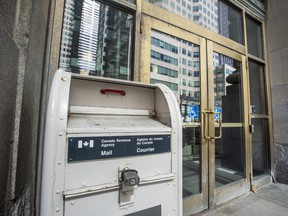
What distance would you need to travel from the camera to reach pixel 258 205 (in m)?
2.25

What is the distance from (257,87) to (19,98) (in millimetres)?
3553

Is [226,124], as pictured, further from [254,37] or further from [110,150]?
[110,150]

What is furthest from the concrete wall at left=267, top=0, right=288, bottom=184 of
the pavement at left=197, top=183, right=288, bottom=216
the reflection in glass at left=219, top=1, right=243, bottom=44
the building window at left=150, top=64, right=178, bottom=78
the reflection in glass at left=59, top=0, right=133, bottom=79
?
the reflection in glass at left=59, top=0, right=133, bottom=79

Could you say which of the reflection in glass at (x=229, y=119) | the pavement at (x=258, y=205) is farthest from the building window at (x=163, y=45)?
the pavement at (x=258, y=205)

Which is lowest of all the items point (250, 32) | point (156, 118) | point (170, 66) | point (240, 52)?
point (156, 118)

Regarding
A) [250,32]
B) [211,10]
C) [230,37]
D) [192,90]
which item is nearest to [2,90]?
[192,90]

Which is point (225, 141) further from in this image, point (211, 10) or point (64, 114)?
point (64, 114)

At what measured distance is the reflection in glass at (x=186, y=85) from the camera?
2025 millimetres

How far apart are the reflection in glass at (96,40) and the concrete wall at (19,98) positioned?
27cm

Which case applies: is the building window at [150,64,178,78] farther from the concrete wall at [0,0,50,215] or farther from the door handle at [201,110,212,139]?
the concrete wall at [0,0,50,215]

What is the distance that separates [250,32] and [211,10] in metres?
1.10

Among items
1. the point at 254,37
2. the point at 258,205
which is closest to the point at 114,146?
the point at 258,205

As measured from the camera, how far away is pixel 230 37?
9.14 feet

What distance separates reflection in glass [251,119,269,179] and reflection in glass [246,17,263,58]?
1.27 m
